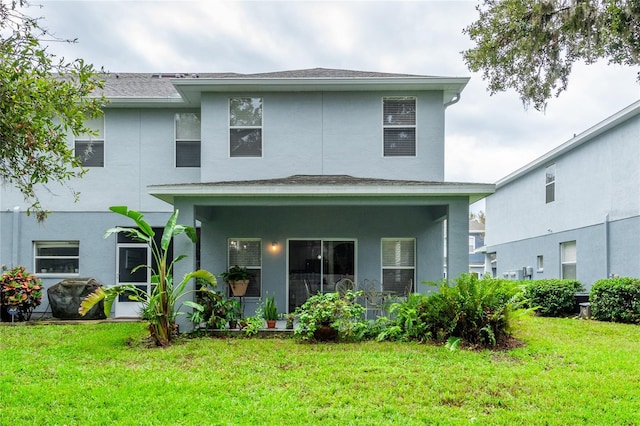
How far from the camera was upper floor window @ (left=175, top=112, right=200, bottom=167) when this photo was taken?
1267 cm

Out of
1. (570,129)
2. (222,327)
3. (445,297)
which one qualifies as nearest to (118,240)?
(222,327)

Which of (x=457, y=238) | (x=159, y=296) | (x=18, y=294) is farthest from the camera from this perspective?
(x=18, y=294)

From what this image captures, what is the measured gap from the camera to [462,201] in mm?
9359

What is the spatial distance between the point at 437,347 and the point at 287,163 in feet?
19.2

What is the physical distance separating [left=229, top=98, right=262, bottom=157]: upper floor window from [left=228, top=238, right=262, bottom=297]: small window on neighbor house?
222 cm

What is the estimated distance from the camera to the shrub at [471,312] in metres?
8.12

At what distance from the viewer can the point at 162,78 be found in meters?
15.0

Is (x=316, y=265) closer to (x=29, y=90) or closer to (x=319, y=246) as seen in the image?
(x=319, y=246)

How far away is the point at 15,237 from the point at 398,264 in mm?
10178

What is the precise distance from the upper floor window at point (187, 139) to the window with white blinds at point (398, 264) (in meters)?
5.59

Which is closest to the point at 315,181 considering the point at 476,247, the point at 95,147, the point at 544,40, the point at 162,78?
the point at 544,40

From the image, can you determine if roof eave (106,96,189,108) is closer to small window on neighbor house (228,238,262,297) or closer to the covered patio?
the covered patio

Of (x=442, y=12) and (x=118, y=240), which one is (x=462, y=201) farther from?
(x=118, y=240)

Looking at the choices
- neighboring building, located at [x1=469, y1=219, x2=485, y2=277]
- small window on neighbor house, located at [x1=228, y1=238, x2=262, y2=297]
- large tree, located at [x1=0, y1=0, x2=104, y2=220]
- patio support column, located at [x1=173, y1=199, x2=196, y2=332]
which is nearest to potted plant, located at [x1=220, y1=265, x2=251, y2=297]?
small window on neighbor house, located at [x1=228, y1=238, x2=262, y2=297]
